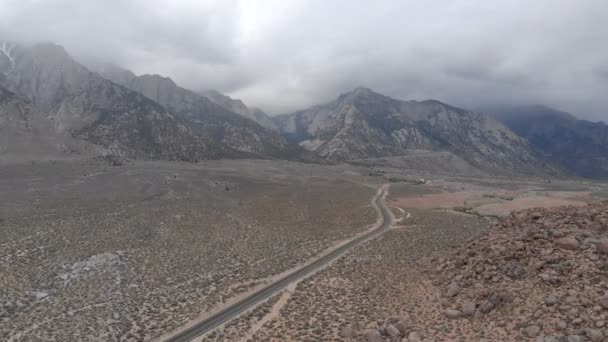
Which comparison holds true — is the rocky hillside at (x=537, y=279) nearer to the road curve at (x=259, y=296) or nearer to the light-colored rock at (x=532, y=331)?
the light-colored rock at (x=532, y=331)

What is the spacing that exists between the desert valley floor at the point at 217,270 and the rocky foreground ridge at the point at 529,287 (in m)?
0.19

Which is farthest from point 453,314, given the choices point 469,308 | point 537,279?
point 537,279

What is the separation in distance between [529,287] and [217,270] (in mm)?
25036

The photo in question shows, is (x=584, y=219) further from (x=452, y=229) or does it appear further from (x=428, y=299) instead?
(x=452, y=229)

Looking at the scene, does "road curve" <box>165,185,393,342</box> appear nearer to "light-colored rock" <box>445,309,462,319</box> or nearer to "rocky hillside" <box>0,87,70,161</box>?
"light-colored rock" <box>445,309,462,319</box>

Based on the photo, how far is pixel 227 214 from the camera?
66.4m

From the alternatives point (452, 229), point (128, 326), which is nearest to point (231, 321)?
point (128, 326)

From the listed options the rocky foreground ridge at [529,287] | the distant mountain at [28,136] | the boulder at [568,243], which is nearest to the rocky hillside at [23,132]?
the distant mountain at [28,136]

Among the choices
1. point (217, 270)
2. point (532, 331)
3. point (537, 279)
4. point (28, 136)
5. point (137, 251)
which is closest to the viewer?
point (532, 331)

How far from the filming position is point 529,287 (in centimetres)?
2505

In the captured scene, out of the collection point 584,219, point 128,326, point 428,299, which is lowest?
point 128,326

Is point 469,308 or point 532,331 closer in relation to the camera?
point 532,331

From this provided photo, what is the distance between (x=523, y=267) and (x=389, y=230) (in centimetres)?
2864

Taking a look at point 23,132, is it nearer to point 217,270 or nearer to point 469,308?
point 217,270
